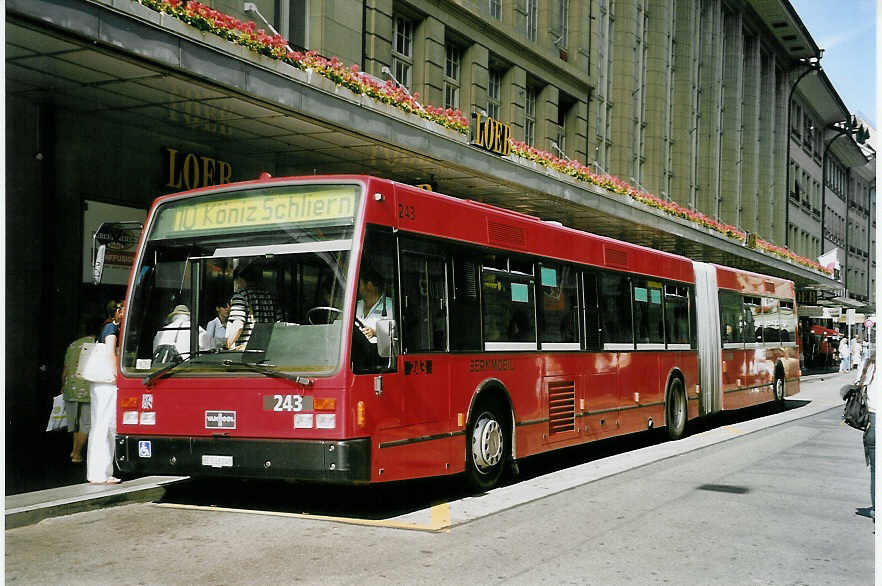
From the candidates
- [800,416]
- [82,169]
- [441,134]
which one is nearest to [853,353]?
[800,416]

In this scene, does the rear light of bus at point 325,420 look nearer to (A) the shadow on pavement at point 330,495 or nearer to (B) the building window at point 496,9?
(A) the shadow on pavement at point 330,495

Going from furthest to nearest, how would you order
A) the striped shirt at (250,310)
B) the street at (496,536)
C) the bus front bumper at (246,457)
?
the striped shirt at (250,310) → the bus front bumper at (246,457) → the street at (496,536)

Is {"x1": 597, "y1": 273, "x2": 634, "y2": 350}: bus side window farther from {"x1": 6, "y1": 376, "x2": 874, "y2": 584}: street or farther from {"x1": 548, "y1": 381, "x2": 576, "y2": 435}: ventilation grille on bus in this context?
A: {"x1": 6, "y1": 376, "x2": 874, "y2": 584}: street

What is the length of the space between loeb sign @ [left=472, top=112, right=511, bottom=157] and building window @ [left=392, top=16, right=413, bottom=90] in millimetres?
4909

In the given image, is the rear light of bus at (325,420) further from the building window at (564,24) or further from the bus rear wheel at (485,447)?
the building window at (564,24)

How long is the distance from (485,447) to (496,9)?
764 inches

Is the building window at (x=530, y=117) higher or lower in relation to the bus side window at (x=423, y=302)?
higher

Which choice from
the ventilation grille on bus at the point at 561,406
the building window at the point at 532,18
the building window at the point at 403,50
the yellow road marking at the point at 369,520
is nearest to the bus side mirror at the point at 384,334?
the yellow road marking at the point at 369,520

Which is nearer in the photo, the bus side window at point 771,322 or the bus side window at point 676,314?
the bus side window at point 676,314

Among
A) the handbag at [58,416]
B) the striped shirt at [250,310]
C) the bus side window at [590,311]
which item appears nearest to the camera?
the striped shirt at [250,310]

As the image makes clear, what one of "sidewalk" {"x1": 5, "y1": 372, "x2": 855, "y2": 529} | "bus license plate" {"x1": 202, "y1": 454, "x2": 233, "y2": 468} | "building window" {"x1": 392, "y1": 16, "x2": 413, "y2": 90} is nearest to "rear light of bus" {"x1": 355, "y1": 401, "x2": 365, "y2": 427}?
"bus license plate" {"x1": 202, "y1": 454, "x2": 233, "y2": 468}

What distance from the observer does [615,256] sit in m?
14.2

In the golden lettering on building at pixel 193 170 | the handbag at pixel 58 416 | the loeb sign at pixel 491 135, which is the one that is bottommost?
the handbag at pixel 58 416

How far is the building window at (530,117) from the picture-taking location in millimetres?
30130
